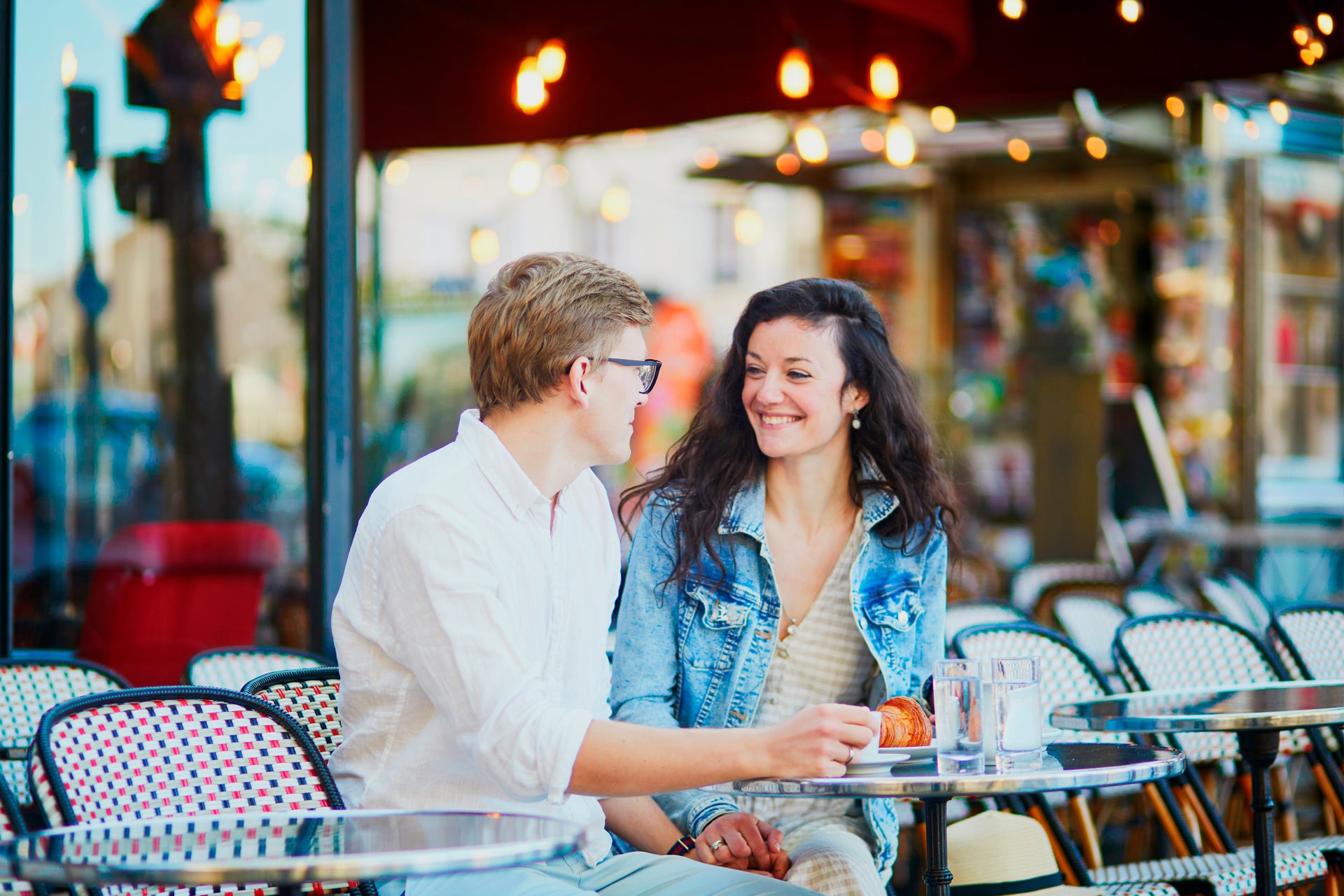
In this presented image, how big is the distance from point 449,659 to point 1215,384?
10.0 metres

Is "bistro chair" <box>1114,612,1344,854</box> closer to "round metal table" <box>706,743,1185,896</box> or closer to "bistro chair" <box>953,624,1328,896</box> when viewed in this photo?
"bistro chair" <box>953,624,1328,896</box>

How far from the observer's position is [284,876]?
147 cm

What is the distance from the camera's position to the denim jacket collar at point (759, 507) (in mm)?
2801

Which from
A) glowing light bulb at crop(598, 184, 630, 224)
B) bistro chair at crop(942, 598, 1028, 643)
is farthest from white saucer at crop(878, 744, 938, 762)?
glowing light bulb at crop(598, 184, 630, 224)

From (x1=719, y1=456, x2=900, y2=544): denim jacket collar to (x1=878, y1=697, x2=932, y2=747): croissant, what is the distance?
54 centimetres

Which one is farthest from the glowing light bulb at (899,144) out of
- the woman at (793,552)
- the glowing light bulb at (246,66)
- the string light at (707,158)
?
the woman at (793,552)

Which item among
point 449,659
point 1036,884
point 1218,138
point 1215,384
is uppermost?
point 1218,138

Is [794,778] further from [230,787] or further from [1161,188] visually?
[1161,188]

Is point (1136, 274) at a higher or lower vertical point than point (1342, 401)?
higher

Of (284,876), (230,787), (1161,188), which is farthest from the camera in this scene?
(1161,188)

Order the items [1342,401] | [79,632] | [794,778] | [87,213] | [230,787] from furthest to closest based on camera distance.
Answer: [1342,401] → [87,213] → [79,632] → [230,787] → [794,778]

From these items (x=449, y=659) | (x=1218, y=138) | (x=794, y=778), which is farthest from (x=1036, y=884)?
(x=1218, y=138)

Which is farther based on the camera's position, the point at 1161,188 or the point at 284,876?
the point at 1161,188

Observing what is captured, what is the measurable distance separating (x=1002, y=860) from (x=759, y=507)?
791 mm
